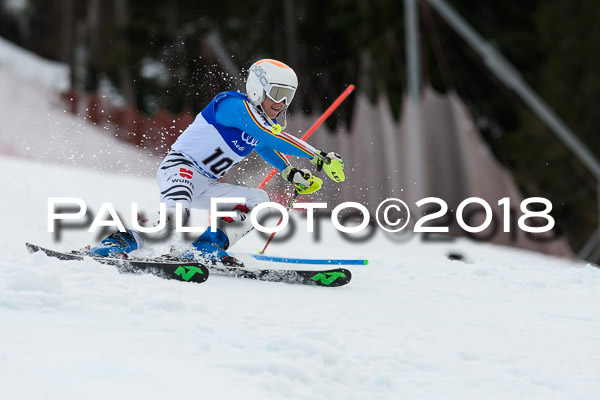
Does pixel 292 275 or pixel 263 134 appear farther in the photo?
pixel 292 275

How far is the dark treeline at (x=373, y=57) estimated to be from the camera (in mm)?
18281

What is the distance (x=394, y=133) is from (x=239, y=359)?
9546 mm

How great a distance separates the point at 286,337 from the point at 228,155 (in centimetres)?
202

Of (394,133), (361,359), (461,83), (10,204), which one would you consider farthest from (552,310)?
(461,83)

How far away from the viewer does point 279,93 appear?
5.07 m

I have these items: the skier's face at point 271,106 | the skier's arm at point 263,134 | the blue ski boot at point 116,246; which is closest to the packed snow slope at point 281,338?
the blue ski boot at point 116,246

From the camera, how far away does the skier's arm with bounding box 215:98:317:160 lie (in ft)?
16.2

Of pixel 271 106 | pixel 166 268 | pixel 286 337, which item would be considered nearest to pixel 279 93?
pixel 271 106

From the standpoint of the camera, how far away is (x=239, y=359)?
126 inches

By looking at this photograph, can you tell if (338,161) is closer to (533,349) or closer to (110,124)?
(533,349)

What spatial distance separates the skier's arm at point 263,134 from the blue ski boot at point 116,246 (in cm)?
101

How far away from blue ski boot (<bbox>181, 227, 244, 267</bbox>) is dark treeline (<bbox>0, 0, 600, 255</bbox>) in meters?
8.02

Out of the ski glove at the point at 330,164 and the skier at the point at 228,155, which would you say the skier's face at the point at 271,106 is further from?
the ski glove at the point at 330,164

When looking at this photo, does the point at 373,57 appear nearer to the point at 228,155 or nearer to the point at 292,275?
the point at 228,155
